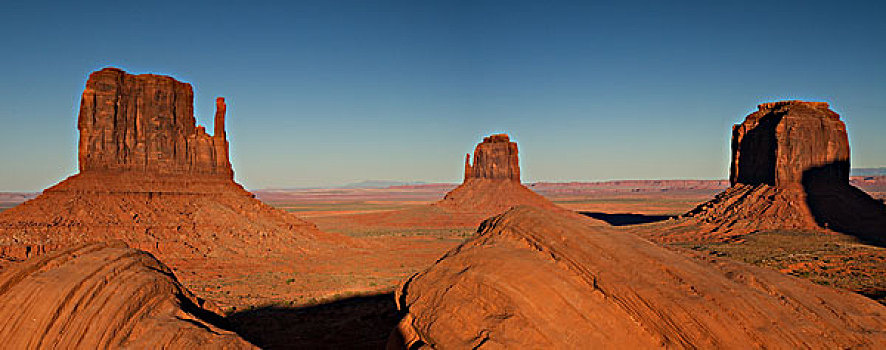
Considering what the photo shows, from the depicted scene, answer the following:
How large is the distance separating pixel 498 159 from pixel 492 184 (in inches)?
207

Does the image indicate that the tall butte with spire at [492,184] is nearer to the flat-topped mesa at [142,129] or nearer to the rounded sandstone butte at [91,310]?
the flat-topped mesa at [142,129]

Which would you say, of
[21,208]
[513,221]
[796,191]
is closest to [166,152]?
[21,208]

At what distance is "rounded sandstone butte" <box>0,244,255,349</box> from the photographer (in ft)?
21.2

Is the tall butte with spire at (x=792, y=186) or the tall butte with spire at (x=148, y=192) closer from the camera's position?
the tall butte with spire at (x=148, y=192)

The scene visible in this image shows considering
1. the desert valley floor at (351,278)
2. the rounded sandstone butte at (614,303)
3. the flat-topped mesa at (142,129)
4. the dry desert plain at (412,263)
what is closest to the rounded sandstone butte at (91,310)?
the dry desert plain at (412,263)

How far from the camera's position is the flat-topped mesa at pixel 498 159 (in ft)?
290

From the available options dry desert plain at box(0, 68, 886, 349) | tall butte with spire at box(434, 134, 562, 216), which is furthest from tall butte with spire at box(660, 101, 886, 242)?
tall butte with spire at box(434, 134, 562, 216)

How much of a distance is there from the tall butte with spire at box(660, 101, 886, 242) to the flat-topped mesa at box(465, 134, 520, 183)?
39.3 meters

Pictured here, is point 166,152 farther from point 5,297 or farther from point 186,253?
point 5,297

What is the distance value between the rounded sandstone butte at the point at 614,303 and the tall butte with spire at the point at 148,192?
25.1 m

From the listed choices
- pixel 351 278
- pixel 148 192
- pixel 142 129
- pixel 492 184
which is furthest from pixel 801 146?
pixel 142 129

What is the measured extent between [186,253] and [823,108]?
58782 millimetres

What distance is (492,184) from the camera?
8650cm

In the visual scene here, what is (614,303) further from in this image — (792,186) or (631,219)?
(631,219)
